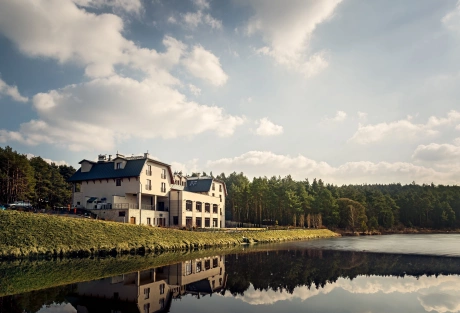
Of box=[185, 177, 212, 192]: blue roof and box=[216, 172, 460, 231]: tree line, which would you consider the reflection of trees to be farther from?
box=[216, 172, 460, 231]: tree line

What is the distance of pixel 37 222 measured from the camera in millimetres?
32062

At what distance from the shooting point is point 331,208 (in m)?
95.9

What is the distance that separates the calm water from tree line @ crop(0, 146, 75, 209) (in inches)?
2047

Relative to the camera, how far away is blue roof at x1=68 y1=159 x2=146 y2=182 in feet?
168

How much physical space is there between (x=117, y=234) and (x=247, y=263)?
51.1 feet

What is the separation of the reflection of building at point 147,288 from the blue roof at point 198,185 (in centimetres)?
4610

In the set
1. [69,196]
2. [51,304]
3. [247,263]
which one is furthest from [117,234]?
[69,196]

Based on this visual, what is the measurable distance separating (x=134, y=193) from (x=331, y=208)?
62.0 m

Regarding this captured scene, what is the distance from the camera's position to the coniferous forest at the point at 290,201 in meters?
70.4

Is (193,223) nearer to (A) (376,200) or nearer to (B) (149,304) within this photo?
(B) (149,304)

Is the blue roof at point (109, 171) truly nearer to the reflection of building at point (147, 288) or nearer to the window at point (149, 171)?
the window at point (149, 171)

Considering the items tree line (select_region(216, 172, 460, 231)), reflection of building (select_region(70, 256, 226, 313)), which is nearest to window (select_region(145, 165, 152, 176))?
reflection of building (select_region(70, 256, 226, 313))

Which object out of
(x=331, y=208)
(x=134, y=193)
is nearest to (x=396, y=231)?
(x=331, y=208)

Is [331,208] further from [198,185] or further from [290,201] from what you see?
[198,185]
